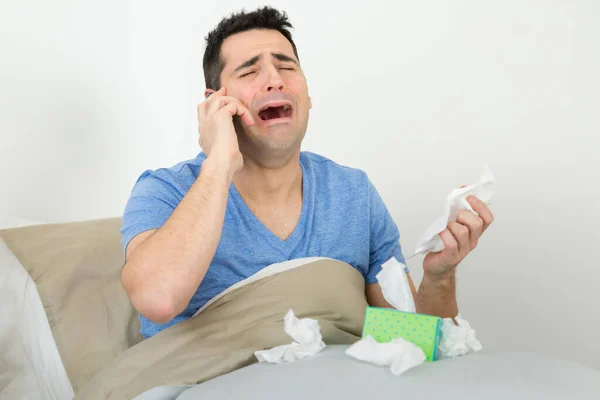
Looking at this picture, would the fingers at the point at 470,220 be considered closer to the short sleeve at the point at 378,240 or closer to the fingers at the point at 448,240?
the fingers at the point at 448,240

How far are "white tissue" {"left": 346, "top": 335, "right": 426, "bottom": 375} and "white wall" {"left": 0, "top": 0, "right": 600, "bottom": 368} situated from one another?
3.76ft

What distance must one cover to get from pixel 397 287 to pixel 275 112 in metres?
0.54

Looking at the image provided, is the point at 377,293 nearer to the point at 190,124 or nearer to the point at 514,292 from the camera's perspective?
the point at 514,292

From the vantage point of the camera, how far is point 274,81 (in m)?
1.45

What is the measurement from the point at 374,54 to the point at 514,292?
0.85 metres

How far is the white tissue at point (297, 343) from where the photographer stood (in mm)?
1030

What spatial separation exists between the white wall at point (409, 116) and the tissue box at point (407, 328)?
1.08 meters

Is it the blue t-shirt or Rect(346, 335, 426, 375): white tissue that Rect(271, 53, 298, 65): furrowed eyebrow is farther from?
Rect(346, 335, 426, 375): white tissue

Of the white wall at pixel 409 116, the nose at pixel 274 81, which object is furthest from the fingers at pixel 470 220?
the white wall at pixel 409 116

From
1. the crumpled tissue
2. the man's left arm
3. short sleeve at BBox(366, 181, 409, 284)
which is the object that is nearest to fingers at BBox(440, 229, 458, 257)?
the man's left arm

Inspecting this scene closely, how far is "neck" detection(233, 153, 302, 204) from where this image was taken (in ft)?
4.87

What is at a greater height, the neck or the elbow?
the neck

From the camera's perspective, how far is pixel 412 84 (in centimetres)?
205

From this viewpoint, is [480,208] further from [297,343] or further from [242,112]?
[242,112]
